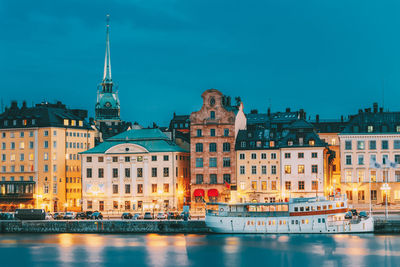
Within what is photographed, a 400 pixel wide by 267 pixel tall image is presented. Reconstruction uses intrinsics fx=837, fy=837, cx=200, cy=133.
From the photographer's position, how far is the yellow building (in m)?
139

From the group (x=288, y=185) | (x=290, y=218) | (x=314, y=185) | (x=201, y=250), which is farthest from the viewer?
(x=288, y=185)

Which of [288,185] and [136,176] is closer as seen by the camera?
[288,185]

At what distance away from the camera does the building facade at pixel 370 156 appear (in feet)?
426

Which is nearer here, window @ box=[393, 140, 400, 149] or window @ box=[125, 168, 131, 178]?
window @ box=[393, 140, 400, 149]

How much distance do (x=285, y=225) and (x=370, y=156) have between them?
99.7ft

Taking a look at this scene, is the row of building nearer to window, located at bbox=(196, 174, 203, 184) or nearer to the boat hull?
window, located at bbox=(196, 174, 203, 184)

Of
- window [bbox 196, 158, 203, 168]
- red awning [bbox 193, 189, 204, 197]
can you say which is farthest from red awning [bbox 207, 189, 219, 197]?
window [bbox 196, 158, 203, 168]

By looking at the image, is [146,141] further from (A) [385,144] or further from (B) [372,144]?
(A) [385,144]

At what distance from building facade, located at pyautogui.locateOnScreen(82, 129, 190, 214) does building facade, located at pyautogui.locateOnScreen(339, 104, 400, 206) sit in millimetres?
25957

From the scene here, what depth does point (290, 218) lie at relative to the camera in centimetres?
10706

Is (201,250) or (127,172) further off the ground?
(127,172)

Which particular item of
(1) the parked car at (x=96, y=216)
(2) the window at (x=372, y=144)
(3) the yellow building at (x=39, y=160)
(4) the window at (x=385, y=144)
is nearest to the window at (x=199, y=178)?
(1) the parked car at (x=96, y=216)

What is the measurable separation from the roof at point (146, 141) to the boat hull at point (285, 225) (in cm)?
2688

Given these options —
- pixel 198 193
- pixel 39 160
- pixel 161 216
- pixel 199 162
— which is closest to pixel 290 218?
pixel 161 216
